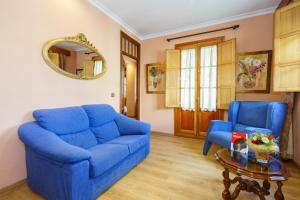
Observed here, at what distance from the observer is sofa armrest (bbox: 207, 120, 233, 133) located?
8.89 ft

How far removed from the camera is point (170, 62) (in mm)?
3867

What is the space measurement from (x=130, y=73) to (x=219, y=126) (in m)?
3.49

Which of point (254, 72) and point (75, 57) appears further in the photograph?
point (254, 72)

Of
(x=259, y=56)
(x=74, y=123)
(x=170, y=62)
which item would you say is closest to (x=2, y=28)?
(x=74, y=123)

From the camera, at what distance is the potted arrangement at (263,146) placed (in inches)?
53.9

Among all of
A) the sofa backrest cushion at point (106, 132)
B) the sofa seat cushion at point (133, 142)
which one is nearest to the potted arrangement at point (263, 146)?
the sofa seat cushion at point (133, 142)

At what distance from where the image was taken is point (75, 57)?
246 cm

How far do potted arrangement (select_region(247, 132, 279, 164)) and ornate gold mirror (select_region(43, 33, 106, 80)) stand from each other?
2555 millimetres

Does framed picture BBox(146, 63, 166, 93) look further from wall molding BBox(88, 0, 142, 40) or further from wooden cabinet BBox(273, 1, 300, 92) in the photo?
wooden cabinet BBox(273, 1, 300, 92)

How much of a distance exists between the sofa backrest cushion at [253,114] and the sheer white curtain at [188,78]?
112 centimetres

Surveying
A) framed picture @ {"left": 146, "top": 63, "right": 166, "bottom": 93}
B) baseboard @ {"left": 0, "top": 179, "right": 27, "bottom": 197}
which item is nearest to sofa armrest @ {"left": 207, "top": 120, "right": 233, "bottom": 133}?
framed picture @ {"left": 146, "top": 63, "right": 166, "bottom": 93}

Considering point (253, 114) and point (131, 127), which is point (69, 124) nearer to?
point (131, 127)

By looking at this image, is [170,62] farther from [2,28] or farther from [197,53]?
[2,28]

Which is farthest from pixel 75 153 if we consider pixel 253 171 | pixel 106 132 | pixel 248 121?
pixel 248 121
